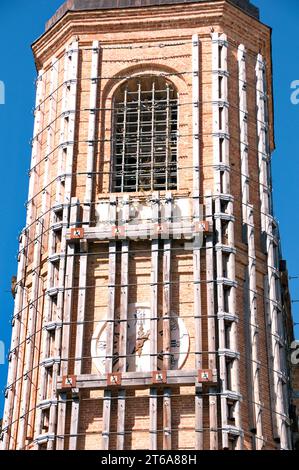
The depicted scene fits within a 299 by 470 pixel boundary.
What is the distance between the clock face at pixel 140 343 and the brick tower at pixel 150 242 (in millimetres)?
41

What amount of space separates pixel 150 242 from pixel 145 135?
4467 mm

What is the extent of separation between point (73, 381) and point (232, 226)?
6.64 meters

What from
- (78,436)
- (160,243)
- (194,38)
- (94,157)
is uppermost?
(194,38)

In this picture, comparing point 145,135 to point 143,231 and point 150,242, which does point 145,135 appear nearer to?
point 143,231

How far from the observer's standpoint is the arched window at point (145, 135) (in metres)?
43.2

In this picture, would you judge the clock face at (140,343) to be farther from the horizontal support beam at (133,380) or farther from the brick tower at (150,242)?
the horizontal support beam at (133,380)

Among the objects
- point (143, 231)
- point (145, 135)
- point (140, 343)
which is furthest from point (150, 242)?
point (145, 135)

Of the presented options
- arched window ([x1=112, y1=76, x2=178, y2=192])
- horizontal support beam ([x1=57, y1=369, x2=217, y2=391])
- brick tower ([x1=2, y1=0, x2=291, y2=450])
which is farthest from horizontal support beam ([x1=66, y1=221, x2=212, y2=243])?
horizontal support beam ([x1=57, y1=369, x2=217, y2=391])

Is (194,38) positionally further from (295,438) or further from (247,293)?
(295,438)

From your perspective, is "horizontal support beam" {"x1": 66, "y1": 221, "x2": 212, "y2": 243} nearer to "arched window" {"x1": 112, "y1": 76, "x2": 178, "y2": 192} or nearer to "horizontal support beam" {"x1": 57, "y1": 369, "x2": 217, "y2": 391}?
"arched window" {"x1": 112, "y1": 76, "x2": 178, "y2": 192}

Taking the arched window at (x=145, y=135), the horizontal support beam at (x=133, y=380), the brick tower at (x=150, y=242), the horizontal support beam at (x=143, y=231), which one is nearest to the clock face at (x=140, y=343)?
the brick tower at (x=150, y=242)

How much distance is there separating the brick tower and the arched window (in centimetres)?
→ 7
